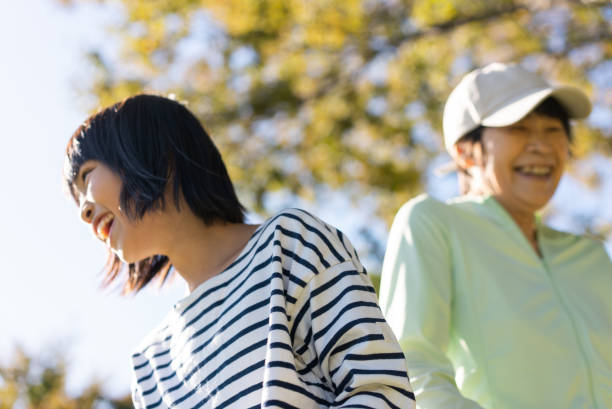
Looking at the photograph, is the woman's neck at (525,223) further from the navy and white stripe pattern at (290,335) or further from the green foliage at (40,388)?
the green foliage at (40,388)

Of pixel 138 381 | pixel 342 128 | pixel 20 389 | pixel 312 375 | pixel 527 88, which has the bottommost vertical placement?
pixel 312 375

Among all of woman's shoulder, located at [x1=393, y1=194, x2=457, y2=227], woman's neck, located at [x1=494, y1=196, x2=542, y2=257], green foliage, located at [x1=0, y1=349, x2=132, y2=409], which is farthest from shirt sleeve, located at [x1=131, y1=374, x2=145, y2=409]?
green foliage, located at [x1=0, y1=349, x2=132, y2=409]

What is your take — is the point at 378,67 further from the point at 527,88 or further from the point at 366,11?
the point at 527,88

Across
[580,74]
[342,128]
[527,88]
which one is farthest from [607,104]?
[527,88]

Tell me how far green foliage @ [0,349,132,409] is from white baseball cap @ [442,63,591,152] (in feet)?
21.5

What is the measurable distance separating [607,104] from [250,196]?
251cm

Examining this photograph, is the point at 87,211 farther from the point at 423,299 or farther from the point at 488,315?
the point at 488,315

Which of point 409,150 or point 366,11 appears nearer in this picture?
point 366,11

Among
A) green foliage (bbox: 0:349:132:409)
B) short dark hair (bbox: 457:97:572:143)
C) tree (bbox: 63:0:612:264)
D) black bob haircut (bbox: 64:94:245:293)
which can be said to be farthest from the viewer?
green foliage (bbox: 0:349:132:409)

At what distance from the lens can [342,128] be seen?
668 cm

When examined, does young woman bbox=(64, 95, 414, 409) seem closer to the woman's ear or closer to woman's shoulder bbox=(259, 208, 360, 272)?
woman's shoulder bbox=(259, 208, 360, 272)

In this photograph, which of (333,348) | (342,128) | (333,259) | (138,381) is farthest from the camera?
(342,128)

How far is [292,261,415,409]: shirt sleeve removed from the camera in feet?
4.83

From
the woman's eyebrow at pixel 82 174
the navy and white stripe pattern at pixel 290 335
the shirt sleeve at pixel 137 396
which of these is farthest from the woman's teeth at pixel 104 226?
the shirt sleeve at pixel 137 396
